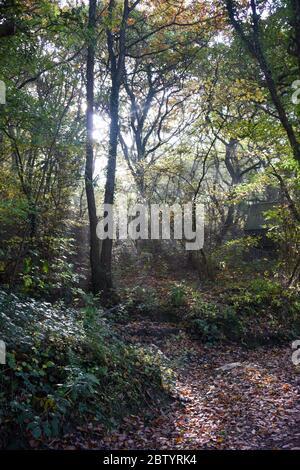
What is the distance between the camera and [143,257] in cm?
1516

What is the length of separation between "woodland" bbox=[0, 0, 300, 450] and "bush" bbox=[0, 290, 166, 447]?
2cm

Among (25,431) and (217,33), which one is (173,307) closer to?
(25,431)

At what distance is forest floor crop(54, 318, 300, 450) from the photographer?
16.7 feet

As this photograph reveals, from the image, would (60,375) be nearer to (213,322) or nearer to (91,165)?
(213,322)

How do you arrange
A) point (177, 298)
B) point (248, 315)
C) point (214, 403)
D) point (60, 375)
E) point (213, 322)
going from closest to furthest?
point (60, 375) < point (214, 403) < point (213, 322) < point (177, 298) < point (248, 315)

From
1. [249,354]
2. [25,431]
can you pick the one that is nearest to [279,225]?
[249,354]

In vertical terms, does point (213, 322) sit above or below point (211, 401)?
above

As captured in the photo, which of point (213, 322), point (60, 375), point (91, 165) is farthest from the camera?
point (213, 322)

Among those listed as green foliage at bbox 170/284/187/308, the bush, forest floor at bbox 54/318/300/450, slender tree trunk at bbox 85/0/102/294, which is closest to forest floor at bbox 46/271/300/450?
forest floor at bbox 54/318/300/450

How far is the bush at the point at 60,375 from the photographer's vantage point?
4.39 m

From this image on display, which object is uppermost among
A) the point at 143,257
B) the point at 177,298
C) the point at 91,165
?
the point at 91,165

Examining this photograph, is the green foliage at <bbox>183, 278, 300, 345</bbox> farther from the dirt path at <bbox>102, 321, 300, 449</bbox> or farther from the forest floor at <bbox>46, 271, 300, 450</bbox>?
the dirt path at <bbox>102, 321, 300, 449</bbox>

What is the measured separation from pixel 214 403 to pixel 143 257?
888 centimetres

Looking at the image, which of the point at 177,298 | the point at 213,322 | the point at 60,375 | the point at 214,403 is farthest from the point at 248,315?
the point at 60,375
